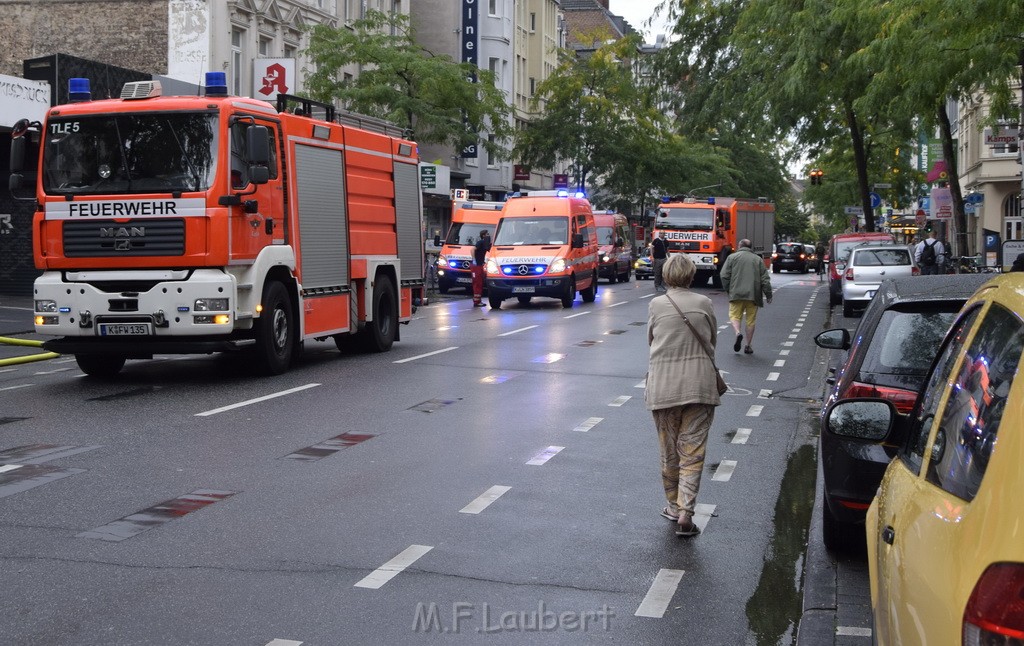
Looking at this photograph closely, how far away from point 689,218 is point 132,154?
A: 110 feet

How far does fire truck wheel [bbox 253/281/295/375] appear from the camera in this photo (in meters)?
15.2

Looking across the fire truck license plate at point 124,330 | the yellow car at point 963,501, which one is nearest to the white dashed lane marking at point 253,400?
the fire truck license plate at point 124,330

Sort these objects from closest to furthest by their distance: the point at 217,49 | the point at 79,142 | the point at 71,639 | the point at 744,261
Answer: the point at 71,639 < the point at 79,142 < the point at 744,261 < the point at 217,49

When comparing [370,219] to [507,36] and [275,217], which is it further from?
[507,36]

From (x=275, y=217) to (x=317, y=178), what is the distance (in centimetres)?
138

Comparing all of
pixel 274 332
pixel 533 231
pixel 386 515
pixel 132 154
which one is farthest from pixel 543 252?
pixel 386 515

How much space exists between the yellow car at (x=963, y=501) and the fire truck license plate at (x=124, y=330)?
11.3 meters

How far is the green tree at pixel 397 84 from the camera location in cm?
4125

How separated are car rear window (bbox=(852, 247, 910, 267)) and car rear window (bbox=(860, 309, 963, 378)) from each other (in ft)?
80.2

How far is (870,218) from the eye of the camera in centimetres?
4600

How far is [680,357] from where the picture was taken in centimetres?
764

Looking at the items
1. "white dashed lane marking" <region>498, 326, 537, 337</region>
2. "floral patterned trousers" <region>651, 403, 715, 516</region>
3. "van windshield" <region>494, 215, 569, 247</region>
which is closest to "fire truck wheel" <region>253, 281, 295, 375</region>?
"white dashed lane marking" <region>498, 326, 537, 337</region>

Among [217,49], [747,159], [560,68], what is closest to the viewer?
[217,49]

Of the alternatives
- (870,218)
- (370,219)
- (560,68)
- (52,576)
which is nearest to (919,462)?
(52,576)
